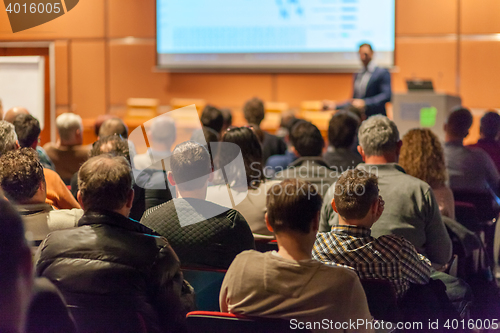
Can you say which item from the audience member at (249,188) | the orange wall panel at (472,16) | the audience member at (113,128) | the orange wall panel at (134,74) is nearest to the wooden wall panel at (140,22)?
the orange wall panel at (134,74)

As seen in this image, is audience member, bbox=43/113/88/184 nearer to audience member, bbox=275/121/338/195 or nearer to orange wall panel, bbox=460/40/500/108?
audience member, bbox=275/121/338/195

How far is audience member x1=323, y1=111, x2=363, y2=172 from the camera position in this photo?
11.1 feet

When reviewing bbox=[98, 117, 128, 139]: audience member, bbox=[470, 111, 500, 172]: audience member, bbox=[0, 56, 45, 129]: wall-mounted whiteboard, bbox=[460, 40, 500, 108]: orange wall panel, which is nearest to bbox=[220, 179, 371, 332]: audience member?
bbox=[0, 56, 45, 129]: wall-mounted whiteboard

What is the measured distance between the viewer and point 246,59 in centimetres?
739

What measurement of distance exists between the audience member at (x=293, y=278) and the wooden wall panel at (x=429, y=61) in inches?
238

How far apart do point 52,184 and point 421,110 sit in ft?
12.1

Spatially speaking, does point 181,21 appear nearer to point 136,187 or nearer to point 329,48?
point 329,48

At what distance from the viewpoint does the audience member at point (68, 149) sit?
3.81 metres

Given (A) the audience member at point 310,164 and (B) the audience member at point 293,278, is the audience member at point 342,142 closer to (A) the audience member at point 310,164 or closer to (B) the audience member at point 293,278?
(A) the audience member at point 310,164

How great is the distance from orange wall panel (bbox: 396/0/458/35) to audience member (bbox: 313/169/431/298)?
5773mm

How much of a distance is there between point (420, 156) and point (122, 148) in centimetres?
174

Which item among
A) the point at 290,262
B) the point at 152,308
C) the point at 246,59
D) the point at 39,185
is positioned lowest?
the point at 152,308

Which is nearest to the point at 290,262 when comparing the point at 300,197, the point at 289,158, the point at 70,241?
the point at 300,197

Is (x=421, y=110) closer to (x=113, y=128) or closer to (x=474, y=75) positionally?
(x=474, y=75)
